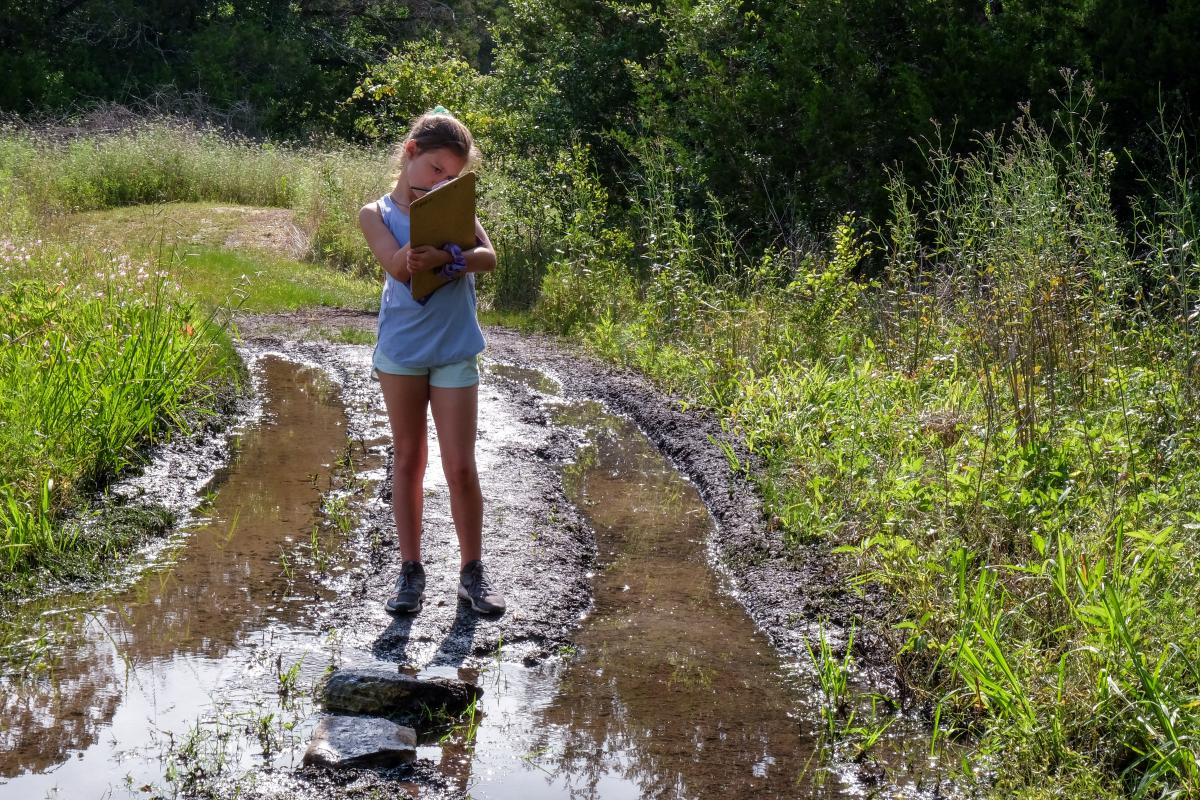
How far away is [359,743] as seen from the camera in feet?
11.7

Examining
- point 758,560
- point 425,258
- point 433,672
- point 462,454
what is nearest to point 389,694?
point 433,672

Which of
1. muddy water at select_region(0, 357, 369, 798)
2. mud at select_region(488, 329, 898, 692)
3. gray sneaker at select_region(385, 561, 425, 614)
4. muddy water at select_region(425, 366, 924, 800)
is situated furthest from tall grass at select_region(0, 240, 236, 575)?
mud at select_region(488, 329, 898, 692)

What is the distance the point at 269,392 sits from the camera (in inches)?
355

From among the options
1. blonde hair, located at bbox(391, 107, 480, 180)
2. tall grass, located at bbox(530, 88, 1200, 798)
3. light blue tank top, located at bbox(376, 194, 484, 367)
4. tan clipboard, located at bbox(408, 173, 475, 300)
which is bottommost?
tall grass, located at bbox(530, 88, 1200, 798)

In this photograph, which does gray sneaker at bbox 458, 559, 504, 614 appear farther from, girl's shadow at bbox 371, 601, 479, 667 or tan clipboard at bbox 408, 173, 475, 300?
tan clipboard at bbox 408, 173, 475, 300

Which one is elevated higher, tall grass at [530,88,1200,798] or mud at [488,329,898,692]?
tall grass at [530,88,1200,798]

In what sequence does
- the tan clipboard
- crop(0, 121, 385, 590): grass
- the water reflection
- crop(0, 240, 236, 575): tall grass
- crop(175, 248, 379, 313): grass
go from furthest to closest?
1. crop(175, 248, 379, 313): grass
2. crop(0, 121, 385, 590): grass
3. crop(0, 240, 236, 575): tall grass
4. the tan clipboard
5. the water reflection

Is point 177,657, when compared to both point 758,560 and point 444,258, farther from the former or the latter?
point 758,560

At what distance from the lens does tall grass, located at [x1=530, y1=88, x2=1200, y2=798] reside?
11.5 feet

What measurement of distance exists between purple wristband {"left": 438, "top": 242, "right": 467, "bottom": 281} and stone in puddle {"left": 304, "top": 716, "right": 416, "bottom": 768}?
160 centimetres

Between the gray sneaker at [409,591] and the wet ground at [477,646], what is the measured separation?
0.20 ft

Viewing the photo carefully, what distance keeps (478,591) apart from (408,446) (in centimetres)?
62

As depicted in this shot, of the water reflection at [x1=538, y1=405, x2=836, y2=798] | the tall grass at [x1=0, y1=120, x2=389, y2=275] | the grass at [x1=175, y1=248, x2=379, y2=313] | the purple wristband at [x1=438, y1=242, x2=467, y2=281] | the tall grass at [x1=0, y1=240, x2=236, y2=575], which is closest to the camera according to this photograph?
the water reflection at [x1=538, y1=405, x2=836, y2=798]

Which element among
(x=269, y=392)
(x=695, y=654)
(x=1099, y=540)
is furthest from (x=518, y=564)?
(x=269, y=392)
